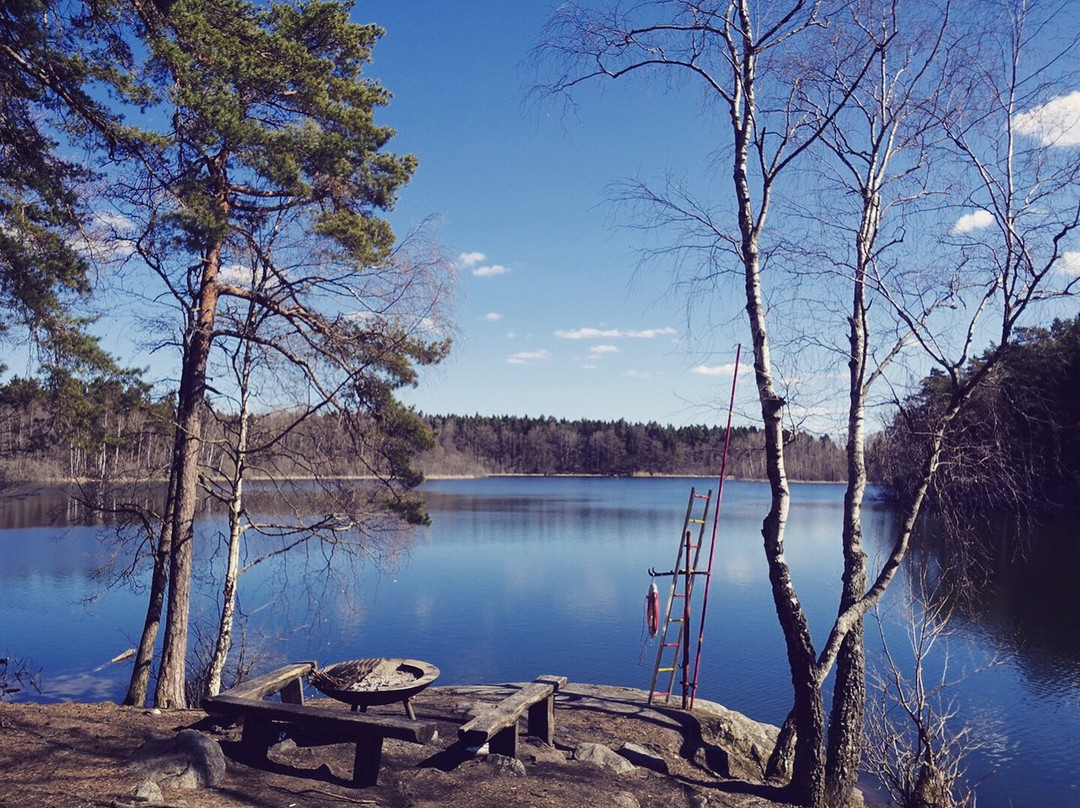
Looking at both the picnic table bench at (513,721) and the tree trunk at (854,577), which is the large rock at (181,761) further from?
the tree trunk at (854,577)

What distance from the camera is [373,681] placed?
604cm

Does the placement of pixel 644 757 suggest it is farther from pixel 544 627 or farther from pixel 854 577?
pixel 544 627

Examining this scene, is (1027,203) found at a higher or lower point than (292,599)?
higher

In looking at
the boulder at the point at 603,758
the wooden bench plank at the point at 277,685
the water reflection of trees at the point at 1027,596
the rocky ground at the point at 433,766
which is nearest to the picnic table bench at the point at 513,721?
the rocky ground at the point at 433,766

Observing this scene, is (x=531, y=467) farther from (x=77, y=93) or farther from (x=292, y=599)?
(x=77, y=93)

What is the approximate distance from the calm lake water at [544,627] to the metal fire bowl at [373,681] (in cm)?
389

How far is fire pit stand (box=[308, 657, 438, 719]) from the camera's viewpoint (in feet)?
18.7

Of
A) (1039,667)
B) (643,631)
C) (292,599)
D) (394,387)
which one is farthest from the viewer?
(292,599)

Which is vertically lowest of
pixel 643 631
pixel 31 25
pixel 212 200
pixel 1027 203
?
pixel 643 631

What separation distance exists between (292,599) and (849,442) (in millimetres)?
14569

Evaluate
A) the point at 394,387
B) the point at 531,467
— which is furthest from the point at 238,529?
the point at 531,467

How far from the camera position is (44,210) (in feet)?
25.0

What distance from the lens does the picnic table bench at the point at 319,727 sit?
4875 millimetres

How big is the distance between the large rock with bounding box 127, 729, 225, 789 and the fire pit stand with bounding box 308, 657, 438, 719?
1.07 m
